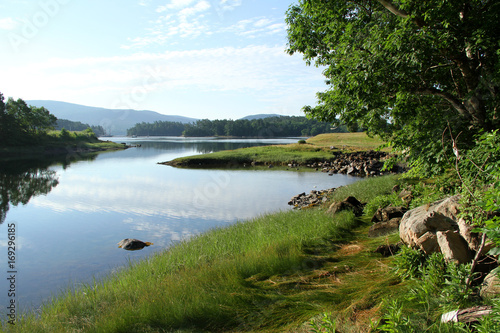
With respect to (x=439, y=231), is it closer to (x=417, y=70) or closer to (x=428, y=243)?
(x=428, y=243)

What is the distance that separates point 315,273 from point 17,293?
949 cm

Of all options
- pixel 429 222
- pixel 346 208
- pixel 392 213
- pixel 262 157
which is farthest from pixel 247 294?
pixel 262 157

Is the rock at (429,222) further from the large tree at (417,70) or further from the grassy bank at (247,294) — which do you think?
the large tree at (417,70)

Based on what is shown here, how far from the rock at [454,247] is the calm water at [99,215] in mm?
8945

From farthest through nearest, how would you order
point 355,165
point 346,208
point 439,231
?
point 355,165
point 346,208
point 439,231

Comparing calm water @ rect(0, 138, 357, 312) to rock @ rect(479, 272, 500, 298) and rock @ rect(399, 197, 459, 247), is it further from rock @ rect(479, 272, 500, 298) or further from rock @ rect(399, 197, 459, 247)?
rock @ rect(479, 272, 500, 298)

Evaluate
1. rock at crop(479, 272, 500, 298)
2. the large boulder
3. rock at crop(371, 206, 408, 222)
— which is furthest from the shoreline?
rock at crop(479, 272, 500, 298)

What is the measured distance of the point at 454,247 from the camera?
4.59 m

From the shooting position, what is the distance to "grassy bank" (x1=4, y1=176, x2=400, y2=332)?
4.57 metres

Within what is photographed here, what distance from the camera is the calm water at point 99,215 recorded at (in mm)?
11344

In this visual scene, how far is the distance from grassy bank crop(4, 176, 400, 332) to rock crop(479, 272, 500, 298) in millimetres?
1152

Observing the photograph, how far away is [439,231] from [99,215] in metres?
19.8

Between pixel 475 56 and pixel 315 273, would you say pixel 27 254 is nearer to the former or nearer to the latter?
pixel 315 273

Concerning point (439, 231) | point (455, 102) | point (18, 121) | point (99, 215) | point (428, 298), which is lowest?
point (99, 215)
